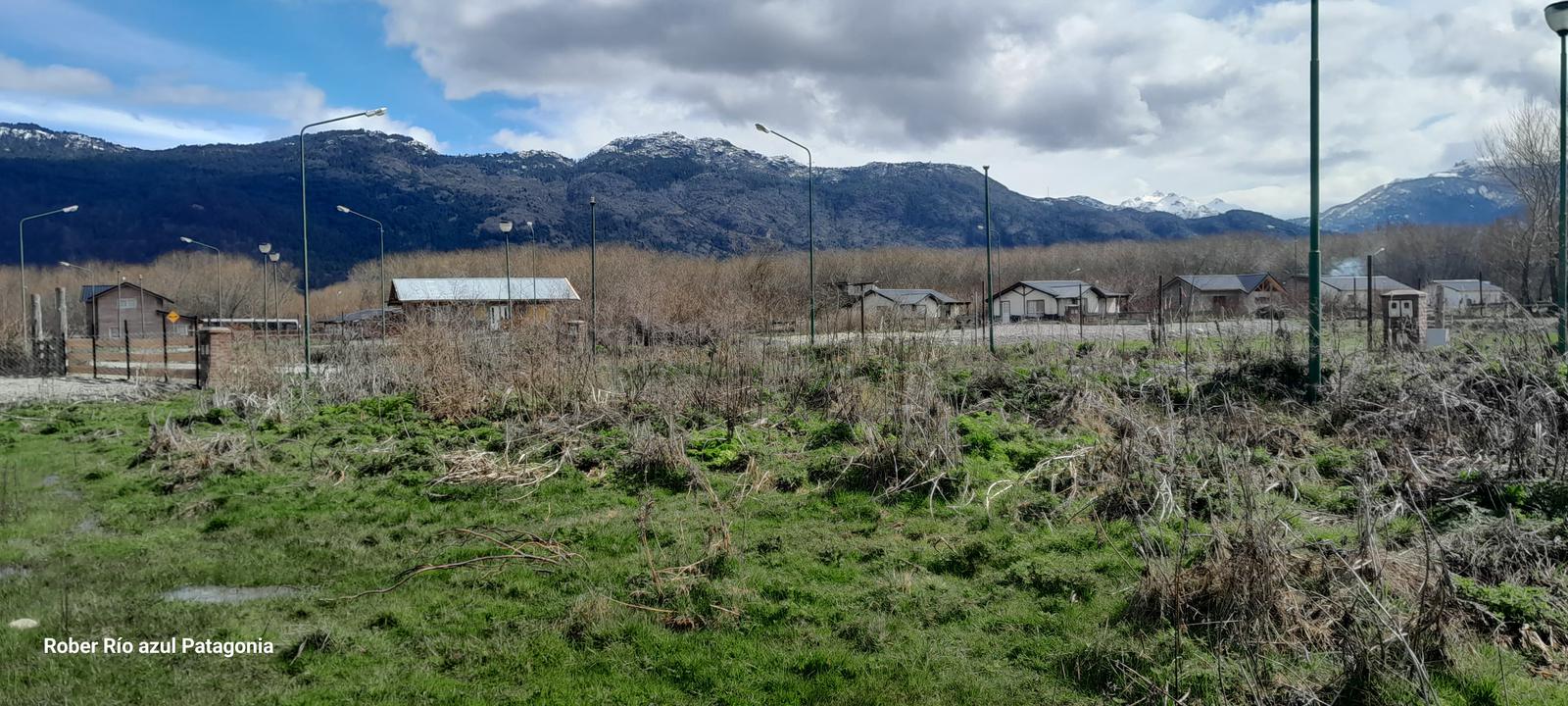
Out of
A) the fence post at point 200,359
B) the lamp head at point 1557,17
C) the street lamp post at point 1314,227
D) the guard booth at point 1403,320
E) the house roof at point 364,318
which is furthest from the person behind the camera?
the house roof at point 364,318

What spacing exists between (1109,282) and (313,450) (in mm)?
91530

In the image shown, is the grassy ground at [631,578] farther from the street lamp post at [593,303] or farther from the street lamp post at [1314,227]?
the street lamp post at [593,303]

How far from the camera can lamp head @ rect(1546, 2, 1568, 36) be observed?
1348 cm

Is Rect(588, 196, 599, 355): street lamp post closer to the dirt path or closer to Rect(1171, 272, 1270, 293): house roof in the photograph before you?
the dirt path

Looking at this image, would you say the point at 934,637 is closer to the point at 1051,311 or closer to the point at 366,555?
the point at 366,555

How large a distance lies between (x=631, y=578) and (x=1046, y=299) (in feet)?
233

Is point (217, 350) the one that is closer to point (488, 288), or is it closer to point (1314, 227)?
point (1314, 227)

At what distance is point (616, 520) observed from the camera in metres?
7.80

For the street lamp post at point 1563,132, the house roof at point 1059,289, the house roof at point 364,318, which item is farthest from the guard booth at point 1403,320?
the house roof at point 1059,289

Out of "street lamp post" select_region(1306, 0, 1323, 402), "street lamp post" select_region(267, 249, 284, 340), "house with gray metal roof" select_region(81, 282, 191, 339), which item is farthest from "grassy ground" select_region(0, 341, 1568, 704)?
"house with gray metal roof" select_region(81, 282, 191, 339)

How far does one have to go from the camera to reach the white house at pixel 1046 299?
235 ft

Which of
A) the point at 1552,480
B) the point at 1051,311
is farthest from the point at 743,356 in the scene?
the point at 1051,311

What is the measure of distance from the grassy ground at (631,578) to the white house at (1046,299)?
211ft

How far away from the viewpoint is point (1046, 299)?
241 feet
